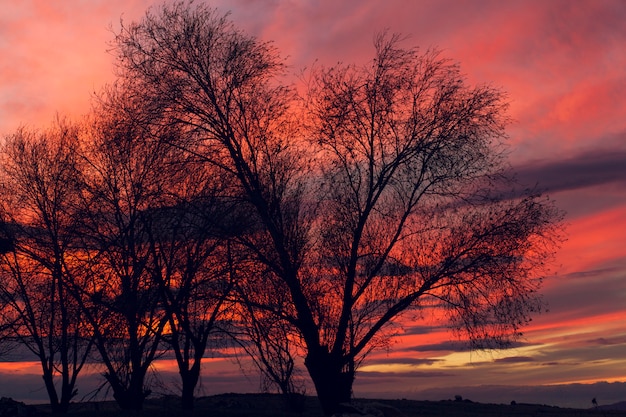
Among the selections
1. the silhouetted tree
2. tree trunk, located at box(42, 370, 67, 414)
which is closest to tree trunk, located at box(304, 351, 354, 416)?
the silhouetted tree

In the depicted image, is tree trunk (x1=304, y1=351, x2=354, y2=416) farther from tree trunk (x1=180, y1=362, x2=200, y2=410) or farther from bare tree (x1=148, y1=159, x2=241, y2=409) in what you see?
tree trunk (x1=180, y1=362, x2=200, y2=410)

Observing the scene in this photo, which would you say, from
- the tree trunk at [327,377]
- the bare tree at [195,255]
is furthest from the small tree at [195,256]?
the tree trunk at [327,377]

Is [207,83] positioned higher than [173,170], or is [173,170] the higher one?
[207,83]

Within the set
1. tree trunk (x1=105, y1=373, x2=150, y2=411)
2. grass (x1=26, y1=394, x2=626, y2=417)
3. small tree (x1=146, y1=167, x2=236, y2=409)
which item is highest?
small tree (x1=146, y1=167, x2=236, y2=409)

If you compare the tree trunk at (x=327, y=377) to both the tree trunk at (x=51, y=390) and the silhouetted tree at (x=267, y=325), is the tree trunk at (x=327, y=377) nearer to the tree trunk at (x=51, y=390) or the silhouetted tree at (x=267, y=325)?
the silhouetted tree at (x=267, y=325)

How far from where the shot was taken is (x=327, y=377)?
22828mm

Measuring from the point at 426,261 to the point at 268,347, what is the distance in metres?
5.31

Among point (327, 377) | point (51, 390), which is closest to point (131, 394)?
point (327, 377)

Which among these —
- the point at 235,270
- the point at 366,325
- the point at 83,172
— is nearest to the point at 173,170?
the point at 235,270

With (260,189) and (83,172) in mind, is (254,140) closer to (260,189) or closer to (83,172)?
(260,189)

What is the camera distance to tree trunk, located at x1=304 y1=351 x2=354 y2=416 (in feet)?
74.6

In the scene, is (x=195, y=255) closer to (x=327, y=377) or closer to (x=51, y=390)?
(x=327, y=377)

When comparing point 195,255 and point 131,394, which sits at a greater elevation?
point 195,255

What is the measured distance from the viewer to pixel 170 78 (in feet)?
74.0
